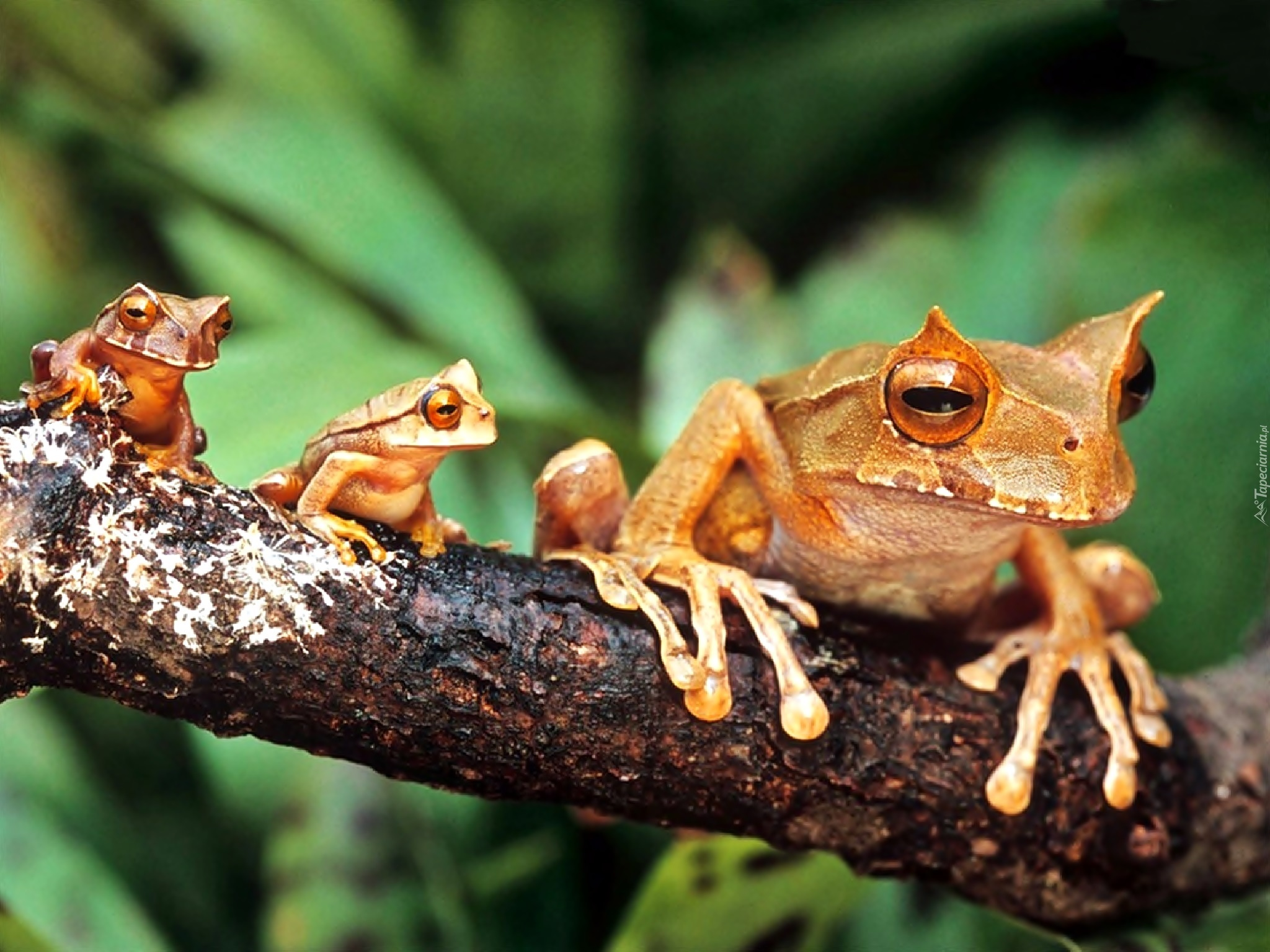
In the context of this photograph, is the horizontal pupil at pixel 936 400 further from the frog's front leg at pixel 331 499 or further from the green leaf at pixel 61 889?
the green leaf at pixel 61 889

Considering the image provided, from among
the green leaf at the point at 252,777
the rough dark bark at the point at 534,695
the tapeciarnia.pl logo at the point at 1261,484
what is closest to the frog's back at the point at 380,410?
the rough dark bark at the point at 534,695

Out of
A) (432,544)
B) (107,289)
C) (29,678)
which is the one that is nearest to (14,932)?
(29,678)

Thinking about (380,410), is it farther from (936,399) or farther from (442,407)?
(936,399)

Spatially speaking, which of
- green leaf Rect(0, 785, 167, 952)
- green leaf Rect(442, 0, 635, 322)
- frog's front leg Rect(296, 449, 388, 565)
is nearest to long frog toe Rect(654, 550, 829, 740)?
frog's front leg Rect(296, 449, 388, 565)

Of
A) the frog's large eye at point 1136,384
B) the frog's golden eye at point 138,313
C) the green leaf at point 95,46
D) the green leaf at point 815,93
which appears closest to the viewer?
the frog's golden eye at point 138,313

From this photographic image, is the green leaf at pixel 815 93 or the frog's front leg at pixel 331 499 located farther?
the green leaf at pixel 815 93

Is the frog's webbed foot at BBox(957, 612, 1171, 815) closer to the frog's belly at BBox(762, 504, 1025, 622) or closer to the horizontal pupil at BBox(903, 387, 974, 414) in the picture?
the frog's belly at BBox(762, 504, 1025, 622)
